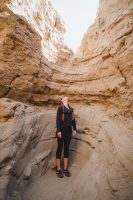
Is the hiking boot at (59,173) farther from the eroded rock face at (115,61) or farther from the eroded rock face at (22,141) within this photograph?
the eroded rock face at (115,61)

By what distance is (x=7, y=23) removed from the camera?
5555 mm

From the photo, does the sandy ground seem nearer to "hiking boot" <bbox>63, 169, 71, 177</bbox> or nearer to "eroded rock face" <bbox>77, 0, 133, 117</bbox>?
"hiking boot" <bbox>63, 169, 71, 177</bbox>

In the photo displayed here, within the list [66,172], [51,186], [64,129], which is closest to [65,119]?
[64,129]

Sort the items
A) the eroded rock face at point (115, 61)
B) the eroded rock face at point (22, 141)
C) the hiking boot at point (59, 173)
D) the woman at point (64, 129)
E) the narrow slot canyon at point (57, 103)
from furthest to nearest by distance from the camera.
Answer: the eroded rock face at point (115, 61) → the woman at point (64, 129) → the hiking boot at point (59, 173) → the narrow slot canyon at point (57, 103) → the eroded rock face at point (22, 141)

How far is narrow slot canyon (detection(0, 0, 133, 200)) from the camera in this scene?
13.0 ft

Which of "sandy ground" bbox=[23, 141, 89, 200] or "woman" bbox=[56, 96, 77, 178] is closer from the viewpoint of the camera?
"sandy ground" bbox=[23, 141, 89, 200]

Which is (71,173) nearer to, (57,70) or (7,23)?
(57,70)

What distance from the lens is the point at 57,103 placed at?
275 inches

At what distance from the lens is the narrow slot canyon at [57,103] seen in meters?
3.95

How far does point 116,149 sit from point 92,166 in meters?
0.84

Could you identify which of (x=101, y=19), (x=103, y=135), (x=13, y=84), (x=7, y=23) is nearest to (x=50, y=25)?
(x=101, y=19)

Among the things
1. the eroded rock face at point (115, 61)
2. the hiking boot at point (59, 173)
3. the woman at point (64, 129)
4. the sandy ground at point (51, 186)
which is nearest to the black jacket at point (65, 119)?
the woman at point (64, 129)

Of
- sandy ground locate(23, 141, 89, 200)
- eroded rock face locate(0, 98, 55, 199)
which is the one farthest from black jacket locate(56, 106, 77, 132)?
sandy ground locate(23, 141, 89, 200)

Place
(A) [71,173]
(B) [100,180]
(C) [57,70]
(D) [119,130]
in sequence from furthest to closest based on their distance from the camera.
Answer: (C) [57,70] < (A) [71,173] < (D) [119,130] < (B) [100,180]
